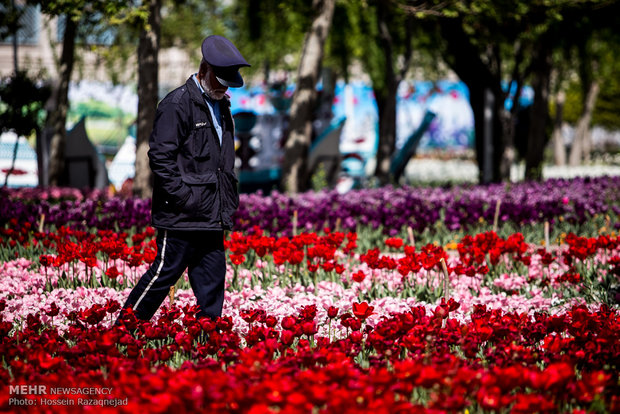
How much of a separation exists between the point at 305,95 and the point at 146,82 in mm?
2313

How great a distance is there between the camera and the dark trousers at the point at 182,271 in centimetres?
411

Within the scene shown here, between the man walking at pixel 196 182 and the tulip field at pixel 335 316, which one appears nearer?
the tulip field at pixel 335 316

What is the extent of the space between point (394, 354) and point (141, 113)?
7244 mm

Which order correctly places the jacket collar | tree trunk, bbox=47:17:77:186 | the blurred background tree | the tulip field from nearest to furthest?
the tulip field, the jacket collar, the blurred background tree, tree trunk, bbox=47:17:77:186

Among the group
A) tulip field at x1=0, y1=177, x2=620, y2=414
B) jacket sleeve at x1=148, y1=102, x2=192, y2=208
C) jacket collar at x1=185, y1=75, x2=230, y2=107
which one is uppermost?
jacket collar at x1=185, y1=75, x2=230, y2=107

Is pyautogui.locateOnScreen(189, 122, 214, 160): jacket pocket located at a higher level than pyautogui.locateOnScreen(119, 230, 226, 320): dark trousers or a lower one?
higher

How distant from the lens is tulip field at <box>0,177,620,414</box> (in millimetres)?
2580

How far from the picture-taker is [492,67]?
1426 centimetres

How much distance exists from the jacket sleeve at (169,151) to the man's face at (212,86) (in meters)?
0.23

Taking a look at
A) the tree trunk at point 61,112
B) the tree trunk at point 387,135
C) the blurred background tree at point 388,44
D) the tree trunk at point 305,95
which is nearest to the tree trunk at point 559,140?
the blurred background tree at point 388,44

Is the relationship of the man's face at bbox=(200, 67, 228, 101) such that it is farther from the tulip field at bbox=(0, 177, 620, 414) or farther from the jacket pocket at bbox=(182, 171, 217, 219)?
the tulip field at bbox=(0, 177, 620, 414)

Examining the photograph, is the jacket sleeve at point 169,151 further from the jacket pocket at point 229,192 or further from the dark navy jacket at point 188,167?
the jacket pocket at point 229,192

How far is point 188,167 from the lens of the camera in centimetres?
410

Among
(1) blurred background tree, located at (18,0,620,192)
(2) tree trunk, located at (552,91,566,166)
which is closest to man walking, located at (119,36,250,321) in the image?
(1) blurred background tree, located at (18,0,620,192)
